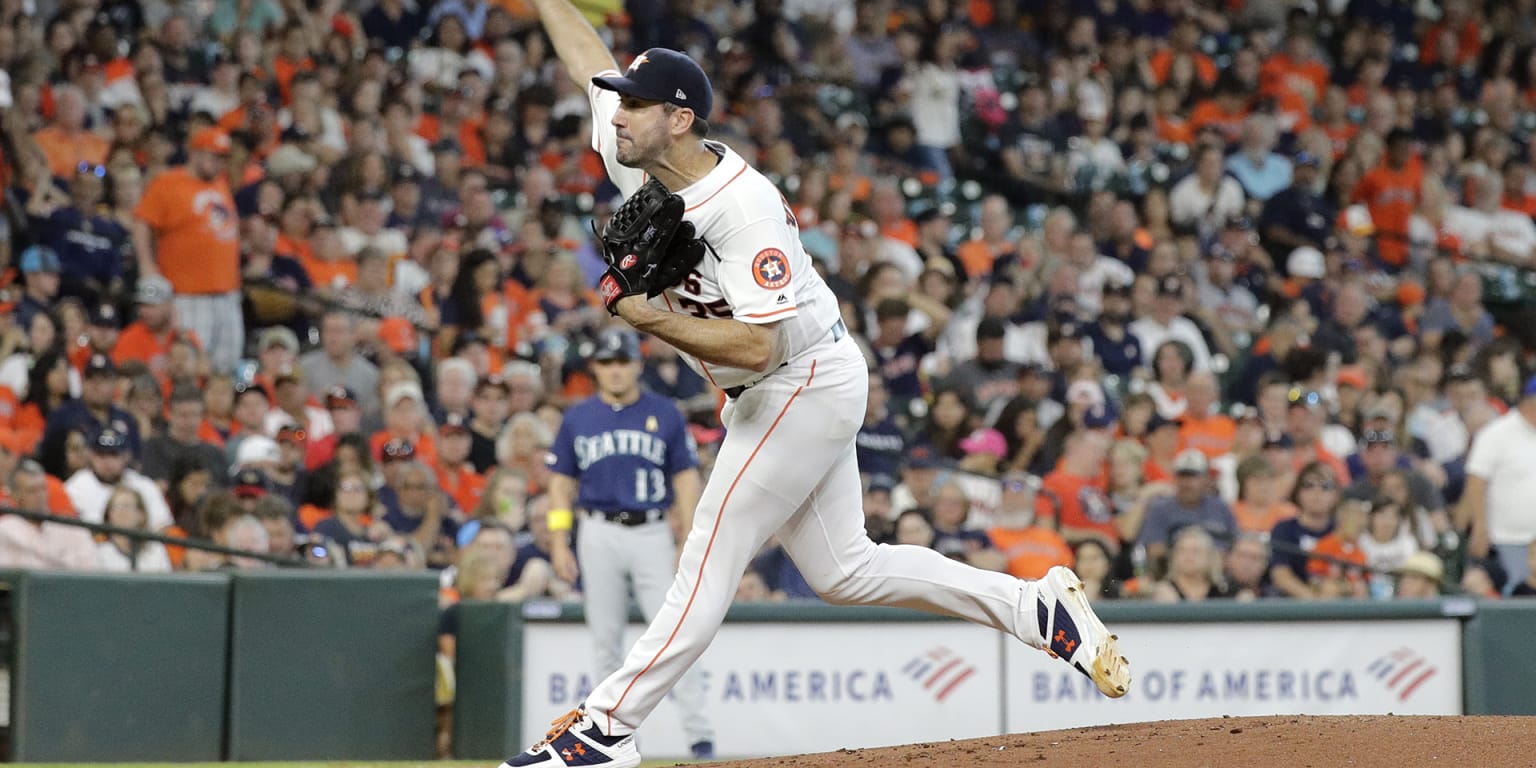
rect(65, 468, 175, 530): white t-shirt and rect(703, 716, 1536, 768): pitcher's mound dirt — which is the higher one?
rect(65, 468, 175, 530): white t-shirt

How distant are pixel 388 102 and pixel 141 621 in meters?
5.64

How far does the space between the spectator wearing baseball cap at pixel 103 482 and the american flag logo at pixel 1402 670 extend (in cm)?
548

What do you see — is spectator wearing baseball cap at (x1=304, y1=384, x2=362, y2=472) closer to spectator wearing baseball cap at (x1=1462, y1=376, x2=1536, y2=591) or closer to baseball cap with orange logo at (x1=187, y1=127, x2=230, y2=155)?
baseball cap with orange logo at (x1=187, y1=127, x2=230, y2=155)

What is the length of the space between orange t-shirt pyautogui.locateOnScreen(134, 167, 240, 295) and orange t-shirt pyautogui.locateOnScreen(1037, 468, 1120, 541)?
4537mm

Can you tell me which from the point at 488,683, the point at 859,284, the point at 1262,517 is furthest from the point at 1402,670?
the point at 859,284

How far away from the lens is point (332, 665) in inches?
312

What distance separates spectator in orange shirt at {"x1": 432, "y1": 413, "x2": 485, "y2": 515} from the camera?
9852 mm

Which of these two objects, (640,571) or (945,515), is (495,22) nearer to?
(945,515)

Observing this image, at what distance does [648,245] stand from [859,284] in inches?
304

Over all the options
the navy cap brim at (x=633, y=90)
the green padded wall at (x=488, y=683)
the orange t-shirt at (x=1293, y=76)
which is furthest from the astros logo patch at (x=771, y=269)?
the orange t-shirt at (x=1293, y=76)

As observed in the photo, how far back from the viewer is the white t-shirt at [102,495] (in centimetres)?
869

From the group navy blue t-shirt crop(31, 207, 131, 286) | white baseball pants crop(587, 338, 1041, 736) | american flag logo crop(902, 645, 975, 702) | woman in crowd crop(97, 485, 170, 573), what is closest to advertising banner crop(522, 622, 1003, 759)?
american flag logo crop(902, 645, 975, 702)

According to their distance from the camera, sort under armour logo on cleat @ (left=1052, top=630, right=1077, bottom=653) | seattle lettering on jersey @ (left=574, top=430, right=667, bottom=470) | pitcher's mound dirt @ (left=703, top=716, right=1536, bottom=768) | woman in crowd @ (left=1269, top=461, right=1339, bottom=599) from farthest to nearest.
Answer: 1. woman in crowd @ (left=1269, top=461, right=1339, bottom=599)
2. seattle lettering on jersey @ (left=574, top=430, right=667, bottom=470)
3. under armour logo on cleat @ (left=1052, top=630, right=1077, bottom=653)
4. pitcher's mound dirt @ (left=703, top=716, right=1536, bottom=768)

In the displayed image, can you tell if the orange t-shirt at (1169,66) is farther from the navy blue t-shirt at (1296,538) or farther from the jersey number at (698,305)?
the jersey number at (698,305)
